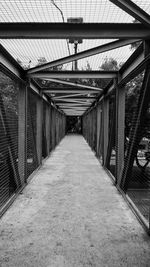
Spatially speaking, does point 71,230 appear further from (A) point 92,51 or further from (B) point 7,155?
(A) point 92,51

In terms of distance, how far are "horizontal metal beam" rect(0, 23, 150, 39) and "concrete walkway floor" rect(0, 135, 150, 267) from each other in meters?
2.10

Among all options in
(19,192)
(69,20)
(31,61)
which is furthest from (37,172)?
(69,20)

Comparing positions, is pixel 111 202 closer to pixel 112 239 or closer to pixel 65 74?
pixel 112 239

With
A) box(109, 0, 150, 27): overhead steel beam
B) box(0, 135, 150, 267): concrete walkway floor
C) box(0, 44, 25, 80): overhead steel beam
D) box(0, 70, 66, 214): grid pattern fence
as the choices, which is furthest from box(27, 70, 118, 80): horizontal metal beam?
box(109, 0, 150, 27): overhead steel beam

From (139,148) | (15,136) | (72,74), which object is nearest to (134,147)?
(139,148)

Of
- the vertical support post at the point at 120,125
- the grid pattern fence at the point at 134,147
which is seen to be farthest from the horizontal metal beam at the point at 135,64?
the vertical support post at the point at 120,125

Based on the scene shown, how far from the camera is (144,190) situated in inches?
192

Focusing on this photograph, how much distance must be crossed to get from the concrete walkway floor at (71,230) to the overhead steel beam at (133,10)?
7.14 feet

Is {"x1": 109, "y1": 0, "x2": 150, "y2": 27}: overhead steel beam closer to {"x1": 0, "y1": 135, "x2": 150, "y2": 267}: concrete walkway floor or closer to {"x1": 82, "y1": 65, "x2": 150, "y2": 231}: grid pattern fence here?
{"x1": 82, "y1": 65, "x2": 150, "y2": 231}: grid pattern fence

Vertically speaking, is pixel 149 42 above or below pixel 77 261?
above

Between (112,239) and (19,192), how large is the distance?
2.22 metres

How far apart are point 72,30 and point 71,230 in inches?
86.0

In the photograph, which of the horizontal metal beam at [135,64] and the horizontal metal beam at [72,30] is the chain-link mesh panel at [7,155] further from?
the horizontal metal beam at [135,64]

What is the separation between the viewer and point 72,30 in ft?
10.2
